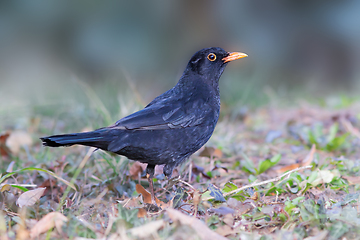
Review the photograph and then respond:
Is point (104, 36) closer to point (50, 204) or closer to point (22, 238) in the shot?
point (50, 204)

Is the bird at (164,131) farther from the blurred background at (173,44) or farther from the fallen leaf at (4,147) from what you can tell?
the blurred background at (173,44)

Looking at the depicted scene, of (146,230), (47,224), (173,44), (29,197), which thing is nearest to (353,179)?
(146,230)

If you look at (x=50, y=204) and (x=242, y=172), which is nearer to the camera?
(x=50, y=204)

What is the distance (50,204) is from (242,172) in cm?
194

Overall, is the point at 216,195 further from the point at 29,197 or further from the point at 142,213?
the point at 29,197

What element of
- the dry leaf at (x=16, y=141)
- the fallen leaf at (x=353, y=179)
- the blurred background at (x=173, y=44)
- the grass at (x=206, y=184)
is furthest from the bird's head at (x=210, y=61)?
the blurred background at (x=173, y=44)

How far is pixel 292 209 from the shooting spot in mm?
2426

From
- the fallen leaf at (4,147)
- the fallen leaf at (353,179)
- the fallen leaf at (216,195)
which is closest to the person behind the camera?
the fallen leaf at (216,195)

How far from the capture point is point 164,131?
10.2 ft

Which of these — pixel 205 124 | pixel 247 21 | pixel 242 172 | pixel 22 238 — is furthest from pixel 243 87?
pixel 22 238

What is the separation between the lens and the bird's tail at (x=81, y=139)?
2654 mm

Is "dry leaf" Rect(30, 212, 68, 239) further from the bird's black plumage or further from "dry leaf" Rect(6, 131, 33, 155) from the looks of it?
"dry leaf" Rect(6, 131, 33, 155)

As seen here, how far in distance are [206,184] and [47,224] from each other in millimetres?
1695

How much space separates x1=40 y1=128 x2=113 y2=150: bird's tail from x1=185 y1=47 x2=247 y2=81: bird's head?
127cm
